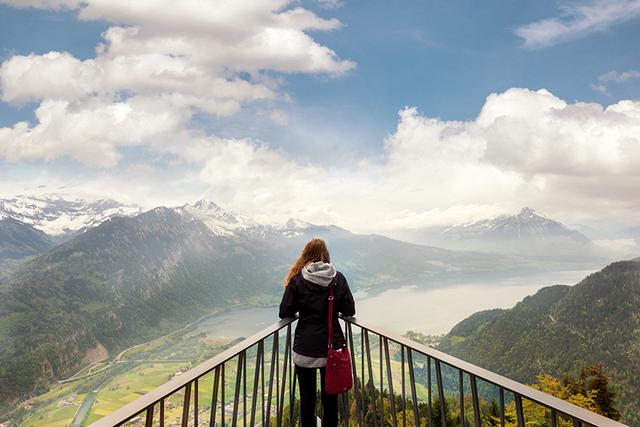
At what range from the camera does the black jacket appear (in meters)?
3.88

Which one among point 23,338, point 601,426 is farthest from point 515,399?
point 23,338

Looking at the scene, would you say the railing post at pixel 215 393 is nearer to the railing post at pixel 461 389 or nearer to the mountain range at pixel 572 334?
the railing post at pixel 461 389

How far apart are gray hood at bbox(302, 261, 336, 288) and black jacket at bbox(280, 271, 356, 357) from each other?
41 mm

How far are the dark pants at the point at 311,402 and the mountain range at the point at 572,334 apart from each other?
9415 cm

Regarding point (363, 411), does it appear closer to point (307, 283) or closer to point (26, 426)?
point (307, 283)

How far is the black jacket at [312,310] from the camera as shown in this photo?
153 inches

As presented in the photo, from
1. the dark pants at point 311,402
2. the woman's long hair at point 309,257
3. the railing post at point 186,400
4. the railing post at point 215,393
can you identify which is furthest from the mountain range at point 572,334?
the railing post at point 186,400

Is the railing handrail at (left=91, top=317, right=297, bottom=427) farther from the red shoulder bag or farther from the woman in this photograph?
the red shoulder bag

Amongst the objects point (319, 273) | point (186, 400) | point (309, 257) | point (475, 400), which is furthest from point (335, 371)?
point (186, 400)

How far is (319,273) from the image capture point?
387 cm

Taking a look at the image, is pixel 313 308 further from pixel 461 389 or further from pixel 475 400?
pixel 475 400

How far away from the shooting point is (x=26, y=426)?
98875 mm

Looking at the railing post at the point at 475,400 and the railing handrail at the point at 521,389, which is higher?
the railing handrail at the point at 521,389

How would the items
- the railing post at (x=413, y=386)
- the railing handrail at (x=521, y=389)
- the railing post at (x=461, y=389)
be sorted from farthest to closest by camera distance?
1. the railing post at (x=413, y=386)
2. the railing post at (x=461, y=389)
3. the railing handrail at (x=521, y=389)
